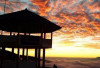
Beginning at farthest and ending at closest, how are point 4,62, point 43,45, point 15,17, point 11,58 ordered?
point 11,58 < point 4,62 < point 43,45 < point 15,17

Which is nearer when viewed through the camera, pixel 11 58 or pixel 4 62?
pixel 4 62

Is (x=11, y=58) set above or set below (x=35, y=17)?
below

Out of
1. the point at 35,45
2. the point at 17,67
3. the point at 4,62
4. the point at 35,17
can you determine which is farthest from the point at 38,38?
the point at 4,62

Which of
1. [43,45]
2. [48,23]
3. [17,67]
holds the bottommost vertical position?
[17,67]

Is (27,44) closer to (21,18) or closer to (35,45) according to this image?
(35,45)

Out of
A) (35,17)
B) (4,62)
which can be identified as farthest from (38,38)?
(4,62)

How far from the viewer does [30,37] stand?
79.0 feet

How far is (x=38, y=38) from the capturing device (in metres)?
24.6

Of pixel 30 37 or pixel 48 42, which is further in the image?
pixel 48 42

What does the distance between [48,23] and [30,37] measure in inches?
115

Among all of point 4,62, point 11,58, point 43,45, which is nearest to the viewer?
point 43,45

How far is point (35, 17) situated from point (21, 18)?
194 centimetres

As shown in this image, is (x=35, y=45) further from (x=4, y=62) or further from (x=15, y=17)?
(x=4, y=62)

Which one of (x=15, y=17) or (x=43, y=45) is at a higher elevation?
(x=15, y=17)
